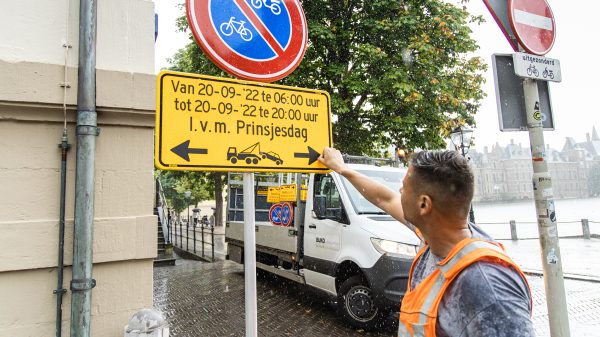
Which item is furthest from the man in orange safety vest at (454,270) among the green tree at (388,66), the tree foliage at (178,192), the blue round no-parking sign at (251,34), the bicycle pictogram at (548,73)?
the tree foliage at (178,192)

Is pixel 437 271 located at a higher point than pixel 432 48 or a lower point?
lower

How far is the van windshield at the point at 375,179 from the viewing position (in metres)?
5.68

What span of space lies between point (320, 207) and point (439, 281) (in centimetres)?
487

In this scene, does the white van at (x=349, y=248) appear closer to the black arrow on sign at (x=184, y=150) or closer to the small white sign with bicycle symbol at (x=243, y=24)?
the small white sign with bicycle symbol at (x=243, y=24)

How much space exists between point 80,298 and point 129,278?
0.33 metres

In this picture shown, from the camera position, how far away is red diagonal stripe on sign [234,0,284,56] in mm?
2211

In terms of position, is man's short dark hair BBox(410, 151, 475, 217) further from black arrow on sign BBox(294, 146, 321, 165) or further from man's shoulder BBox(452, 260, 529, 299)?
black arrow on sign BBox(294, 146, 321, 165)

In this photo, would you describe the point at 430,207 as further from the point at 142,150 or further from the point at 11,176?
the point at 11,176

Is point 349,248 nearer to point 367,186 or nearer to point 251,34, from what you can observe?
point 367,186

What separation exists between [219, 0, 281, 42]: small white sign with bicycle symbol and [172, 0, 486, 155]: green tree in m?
9.10

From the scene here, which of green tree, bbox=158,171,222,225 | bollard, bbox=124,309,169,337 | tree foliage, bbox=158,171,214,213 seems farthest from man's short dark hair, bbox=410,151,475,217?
tree foliage, bbox=158,171,214,213

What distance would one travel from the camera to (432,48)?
1154 centimetres

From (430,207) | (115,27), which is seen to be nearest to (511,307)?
(430,207)

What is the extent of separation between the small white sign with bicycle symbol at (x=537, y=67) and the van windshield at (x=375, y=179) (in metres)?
2.24
